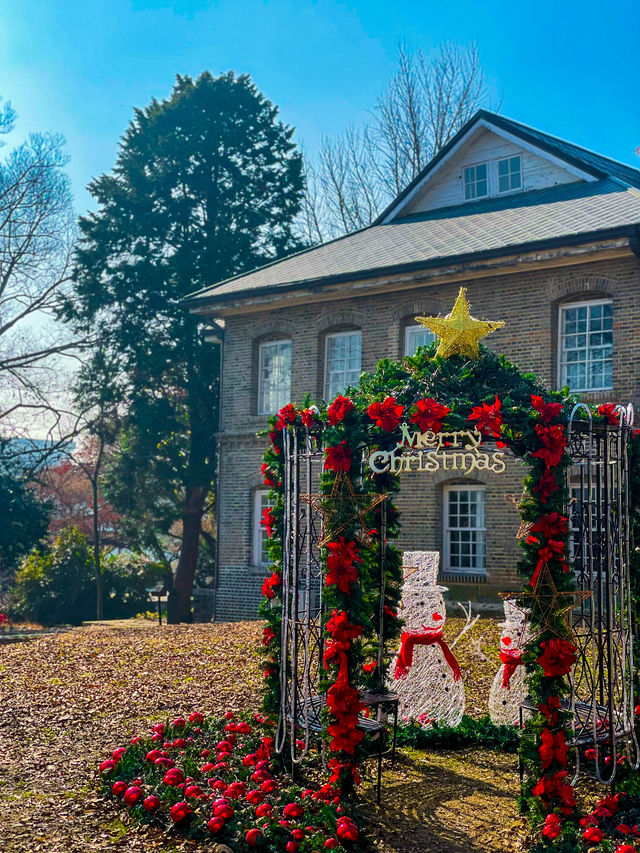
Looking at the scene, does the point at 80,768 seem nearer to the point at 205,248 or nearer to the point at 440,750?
the point at 440,750

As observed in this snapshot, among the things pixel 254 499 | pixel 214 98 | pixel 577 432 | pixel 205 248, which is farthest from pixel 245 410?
pixel 577 432

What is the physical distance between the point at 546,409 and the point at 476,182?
15447 mm

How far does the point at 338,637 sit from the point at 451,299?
1185cm

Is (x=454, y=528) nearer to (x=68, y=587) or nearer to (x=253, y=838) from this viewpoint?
(x=253, y=838)

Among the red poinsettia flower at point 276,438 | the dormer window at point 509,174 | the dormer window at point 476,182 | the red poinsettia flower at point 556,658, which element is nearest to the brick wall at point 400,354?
the dormer window at point 509,174

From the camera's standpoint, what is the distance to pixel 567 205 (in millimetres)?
16922

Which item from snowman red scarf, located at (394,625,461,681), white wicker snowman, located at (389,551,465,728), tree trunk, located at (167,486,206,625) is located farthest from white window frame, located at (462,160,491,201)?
snowman red scarf, located at (394,625,461,681)

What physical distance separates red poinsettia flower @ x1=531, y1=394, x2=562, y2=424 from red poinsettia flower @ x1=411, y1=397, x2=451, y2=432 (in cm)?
60

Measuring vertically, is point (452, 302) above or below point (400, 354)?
above

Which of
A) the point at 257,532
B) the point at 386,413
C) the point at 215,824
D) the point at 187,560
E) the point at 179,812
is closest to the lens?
the point at 215,824

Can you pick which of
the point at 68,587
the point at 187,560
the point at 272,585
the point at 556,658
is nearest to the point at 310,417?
the point at 272,585

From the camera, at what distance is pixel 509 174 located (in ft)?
63.8

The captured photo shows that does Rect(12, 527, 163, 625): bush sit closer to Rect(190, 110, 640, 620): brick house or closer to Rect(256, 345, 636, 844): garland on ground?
Rect(190, 110, 640, 620): brick house

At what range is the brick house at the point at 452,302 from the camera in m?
15.4
